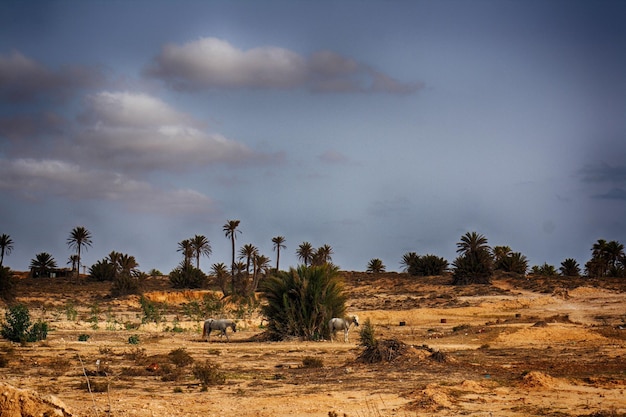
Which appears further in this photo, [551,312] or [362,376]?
[551,312]

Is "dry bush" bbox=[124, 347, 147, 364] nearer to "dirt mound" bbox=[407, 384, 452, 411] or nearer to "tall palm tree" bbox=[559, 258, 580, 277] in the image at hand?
"dirt mound" bbox=[407, 384, 452, 411]

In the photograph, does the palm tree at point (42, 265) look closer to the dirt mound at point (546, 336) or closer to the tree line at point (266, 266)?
the tree line at point (266, 266)

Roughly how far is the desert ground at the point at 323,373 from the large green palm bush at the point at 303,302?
1167 millimetres

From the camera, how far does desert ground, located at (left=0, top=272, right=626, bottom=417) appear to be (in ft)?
38.8

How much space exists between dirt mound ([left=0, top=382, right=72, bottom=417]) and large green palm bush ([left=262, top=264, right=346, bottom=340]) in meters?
19.0

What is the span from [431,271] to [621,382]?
63607 millimetres

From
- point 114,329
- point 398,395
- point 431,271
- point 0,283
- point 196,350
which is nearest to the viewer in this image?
point 398,395

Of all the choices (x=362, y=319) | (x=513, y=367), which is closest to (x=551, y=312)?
(x=362, y=319)

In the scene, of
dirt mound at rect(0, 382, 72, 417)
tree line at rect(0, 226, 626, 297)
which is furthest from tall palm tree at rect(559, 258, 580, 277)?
dirt mound at rect(0, 382, 72, 417)

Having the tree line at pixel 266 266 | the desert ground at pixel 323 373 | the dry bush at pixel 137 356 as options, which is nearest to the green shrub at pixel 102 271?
the tree line at pixel 266 266

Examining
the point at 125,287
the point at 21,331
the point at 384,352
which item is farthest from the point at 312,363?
the point at 125,287

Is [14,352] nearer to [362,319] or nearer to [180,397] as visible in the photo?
[180,397]

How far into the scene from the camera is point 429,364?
17781mm

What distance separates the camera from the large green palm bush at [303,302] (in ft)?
93.0
